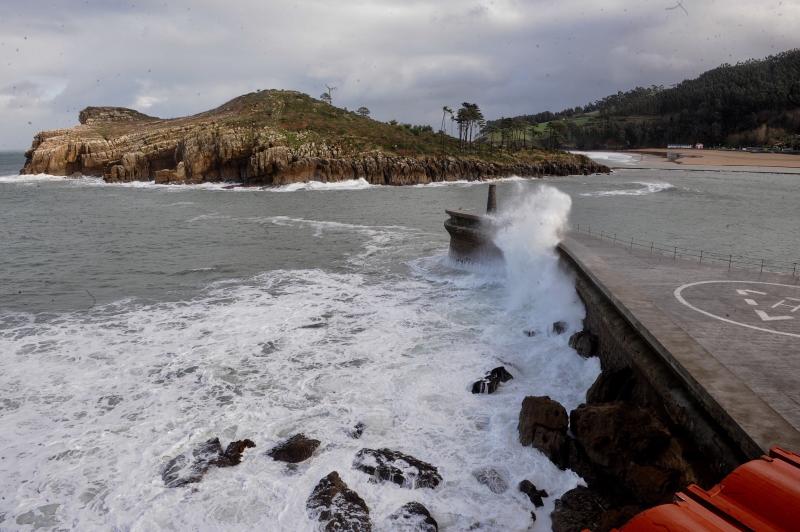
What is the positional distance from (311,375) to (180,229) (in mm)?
25443

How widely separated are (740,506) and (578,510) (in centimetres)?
420

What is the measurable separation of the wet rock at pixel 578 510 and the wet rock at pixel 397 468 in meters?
2.02

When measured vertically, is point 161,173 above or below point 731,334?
above

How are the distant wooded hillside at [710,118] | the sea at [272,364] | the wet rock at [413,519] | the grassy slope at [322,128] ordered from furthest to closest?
the distant wooded hillside at [710,118] → the grassy slope at [322,128] → the sea at [272,364] → the wet rock at [413,519]

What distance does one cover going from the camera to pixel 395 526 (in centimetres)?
758

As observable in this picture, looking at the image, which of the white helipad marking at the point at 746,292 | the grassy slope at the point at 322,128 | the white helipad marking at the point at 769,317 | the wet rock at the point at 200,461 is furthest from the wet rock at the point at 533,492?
the grassy slope at the point at 322,128

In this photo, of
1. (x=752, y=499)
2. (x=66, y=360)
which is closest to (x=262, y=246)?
(x=66, y=360)

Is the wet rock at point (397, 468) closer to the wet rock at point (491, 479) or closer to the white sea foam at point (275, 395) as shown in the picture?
the white sea foam at point (275, 395)

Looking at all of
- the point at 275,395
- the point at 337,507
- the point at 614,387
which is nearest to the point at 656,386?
the point at 614,387

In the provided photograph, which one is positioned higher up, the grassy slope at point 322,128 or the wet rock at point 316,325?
the grassy slope at point 322,128

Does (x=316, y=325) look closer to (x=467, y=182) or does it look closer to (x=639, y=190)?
(x=639, y=190)

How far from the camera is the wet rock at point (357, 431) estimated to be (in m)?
9.88

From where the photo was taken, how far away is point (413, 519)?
769 cm

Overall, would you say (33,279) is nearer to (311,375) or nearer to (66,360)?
(66,360)
